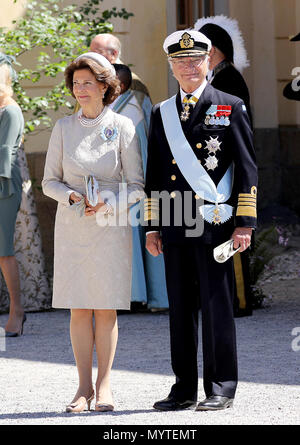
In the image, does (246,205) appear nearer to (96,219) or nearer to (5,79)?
(96,219)

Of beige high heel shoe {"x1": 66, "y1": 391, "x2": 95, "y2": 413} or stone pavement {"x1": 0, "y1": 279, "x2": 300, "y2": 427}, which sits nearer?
stone pavement {"x1": 0, "y1": 279, "x2": 300, "y2": 427}

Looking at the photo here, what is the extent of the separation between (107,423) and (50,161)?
4.05 feet

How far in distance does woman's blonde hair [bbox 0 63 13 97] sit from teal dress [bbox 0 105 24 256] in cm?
11

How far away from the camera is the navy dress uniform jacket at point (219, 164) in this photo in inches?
220

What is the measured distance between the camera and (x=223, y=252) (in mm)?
5523

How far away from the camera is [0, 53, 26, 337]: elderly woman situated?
8.21 metres

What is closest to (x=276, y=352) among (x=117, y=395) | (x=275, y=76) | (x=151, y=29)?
(x=117, y=395)

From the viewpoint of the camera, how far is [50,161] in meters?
5.77

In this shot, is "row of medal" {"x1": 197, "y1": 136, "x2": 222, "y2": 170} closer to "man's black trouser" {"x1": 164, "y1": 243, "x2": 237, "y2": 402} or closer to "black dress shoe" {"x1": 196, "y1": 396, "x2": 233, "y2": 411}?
"man's black trouser" {"x1": 164, "y1": 243, "x2": 237, "y2": 402}

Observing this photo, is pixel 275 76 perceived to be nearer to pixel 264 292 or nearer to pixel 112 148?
pixel 264 292
